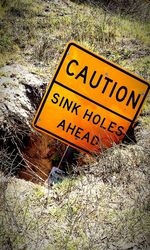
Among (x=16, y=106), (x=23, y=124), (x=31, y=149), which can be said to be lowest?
(x=31, y=149)

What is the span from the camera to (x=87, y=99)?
10.6ft

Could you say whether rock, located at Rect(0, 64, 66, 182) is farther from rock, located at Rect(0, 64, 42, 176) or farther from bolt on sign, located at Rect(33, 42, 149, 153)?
bolt on sign, located at Rect(33, 42, 149, 153)

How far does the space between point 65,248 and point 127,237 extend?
20.3 inches

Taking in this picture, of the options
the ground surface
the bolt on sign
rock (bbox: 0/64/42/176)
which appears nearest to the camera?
the ground surface

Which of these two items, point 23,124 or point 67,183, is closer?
point 67,183

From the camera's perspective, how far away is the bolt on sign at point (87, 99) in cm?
312

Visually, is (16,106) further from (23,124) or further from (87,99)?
(87,99)

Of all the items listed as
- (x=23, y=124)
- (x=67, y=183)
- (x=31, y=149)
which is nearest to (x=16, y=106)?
(x=23, y=124)

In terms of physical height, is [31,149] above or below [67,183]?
below

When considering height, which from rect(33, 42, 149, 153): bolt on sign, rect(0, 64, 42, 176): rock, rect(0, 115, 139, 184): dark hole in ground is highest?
rect(33, 42, 149, 153): bolt on sign

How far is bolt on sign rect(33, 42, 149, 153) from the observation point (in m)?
3.12

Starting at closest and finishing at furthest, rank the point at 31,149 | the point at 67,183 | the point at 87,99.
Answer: the point at 87,99, the point at 67,183, the point at 31,149

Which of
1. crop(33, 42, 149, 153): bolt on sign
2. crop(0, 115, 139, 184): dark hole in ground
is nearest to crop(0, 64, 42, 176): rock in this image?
crop(0, 115, 139, 184): dark hole in ground

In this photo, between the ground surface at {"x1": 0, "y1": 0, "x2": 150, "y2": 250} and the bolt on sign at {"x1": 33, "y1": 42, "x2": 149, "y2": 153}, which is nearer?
the ground surface at {"x1": 0, "y1": 0, "x2": 150, "y2": 250}
